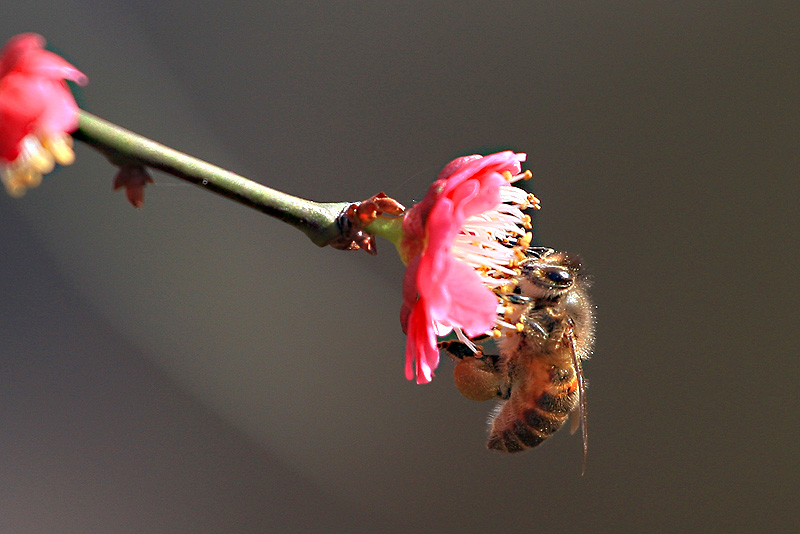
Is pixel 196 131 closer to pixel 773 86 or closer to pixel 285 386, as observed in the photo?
pixel 285 386

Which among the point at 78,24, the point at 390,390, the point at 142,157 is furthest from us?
the point at 390,390

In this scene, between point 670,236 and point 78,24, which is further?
point 670,236

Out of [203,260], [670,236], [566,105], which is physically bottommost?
[203,260]

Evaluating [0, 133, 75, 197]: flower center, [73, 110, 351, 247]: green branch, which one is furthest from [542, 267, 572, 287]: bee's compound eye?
[0, 133, 75, 197]: flower center

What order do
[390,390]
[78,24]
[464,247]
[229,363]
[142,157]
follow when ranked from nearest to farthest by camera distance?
[142,157], [464,247], [78,24], [229,363], [390,390]

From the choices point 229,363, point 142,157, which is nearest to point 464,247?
point 142,157

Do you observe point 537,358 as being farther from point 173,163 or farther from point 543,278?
point 173,163

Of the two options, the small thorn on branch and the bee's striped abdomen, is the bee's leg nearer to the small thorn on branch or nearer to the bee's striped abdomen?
the bee's striped abdomen
